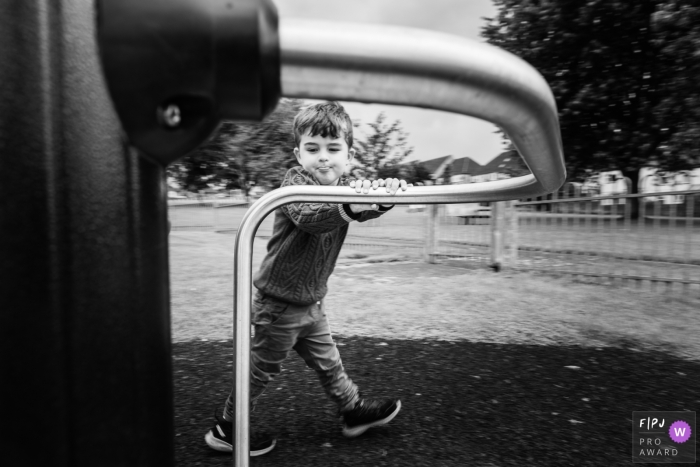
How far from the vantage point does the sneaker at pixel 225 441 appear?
1.98 metres

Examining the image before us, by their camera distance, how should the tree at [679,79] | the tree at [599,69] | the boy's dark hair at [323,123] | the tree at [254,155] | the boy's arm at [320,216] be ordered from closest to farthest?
the boy's arm at [320,216] → the boy's dark hair at [323,123] → the tree at [254,155] → the tree at [679,79] → the tree at [599,69]

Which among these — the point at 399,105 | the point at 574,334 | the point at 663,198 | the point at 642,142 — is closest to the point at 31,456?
the point at 399,105

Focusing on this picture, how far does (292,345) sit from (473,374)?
1.29m

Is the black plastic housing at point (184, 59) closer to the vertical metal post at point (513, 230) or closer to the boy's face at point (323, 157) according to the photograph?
the boy's face at point (323, 157)

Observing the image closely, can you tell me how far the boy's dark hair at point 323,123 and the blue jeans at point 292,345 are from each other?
2.29 feet

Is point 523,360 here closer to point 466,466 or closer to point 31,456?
point 466,466

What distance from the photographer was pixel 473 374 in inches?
114

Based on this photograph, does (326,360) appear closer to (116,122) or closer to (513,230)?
(116,122)

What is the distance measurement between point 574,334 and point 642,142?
10.9m

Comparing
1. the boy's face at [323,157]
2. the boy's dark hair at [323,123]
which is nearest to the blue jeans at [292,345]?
the boy's face at [323,157]

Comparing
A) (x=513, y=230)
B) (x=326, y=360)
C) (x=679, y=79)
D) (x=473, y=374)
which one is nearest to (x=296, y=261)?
(x=326, y=360)

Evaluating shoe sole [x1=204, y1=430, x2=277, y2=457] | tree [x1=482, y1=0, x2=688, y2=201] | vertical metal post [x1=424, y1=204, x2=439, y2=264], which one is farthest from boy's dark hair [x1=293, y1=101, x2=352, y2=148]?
tree [x1=482, y1=0, x2=688, y2=201]

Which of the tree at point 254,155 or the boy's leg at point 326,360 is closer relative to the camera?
the boy's leg at point 326,360

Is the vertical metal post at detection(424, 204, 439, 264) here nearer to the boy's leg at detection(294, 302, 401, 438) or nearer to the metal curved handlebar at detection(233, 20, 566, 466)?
the boy's leg at detection(294, 302, 401, 438)
